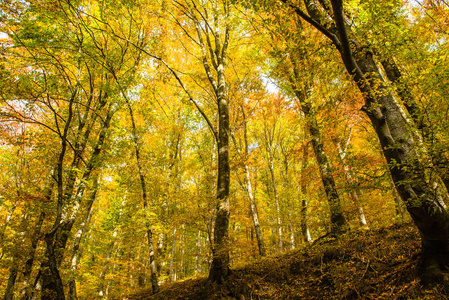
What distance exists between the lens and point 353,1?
5250 millimetres

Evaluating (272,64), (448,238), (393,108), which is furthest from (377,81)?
(272,64)

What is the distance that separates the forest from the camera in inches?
123

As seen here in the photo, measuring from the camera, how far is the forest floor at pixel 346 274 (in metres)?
3.19

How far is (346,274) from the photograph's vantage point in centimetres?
395

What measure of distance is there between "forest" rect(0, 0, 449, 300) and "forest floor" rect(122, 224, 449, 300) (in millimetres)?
124

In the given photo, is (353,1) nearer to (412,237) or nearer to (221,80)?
(221,80)

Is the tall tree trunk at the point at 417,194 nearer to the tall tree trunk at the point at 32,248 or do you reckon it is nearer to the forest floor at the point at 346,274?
the forest floor at the point at 346,274

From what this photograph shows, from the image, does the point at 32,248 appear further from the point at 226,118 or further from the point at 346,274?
the point at 346,274

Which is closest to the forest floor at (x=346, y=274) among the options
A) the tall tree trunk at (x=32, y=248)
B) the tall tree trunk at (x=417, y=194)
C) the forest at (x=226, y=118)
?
the forest at (x=226, y=118)

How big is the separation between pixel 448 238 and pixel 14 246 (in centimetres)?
1032

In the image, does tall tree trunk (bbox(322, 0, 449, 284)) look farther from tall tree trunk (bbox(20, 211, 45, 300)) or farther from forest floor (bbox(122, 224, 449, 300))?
tall tree trunk (bbox(20, 211, 45, 300))

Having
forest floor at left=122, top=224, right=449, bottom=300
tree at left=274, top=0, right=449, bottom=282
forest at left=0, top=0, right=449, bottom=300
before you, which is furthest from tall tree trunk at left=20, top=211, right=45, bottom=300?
tree at left=274, top=0, right=449, bottom=282

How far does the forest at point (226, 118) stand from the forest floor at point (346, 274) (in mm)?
124

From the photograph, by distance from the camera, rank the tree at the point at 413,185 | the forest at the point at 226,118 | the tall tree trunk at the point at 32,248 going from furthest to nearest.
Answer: the tall tree trunk at the point at 32,248, the forest at the point at 226,118, the tree at the point at 413,185
